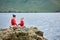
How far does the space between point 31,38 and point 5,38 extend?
872 millimetres

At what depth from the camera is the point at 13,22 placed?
778cm

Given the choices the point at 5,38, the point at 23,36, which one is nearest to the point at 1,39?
the point at 5,38

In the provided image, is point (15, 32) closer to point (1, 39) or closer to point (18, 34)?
point (18, 34)

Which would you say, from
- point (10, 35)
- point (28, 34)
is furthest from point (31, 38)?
point (10, 35)

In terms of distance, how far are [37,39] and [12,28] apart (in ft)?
3.29

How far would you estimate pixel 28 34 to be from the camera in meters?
7.08

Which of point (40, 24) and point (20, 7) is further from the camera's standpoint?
point (20, 7)

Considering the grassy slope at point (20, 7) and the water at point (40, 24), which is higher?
the grassy slope at point (20, 7)

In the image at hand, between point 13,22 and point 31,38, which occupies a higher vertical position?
point 13,22

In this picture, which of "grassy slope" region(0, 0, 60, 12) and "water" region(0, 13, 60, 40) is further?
"grassy slope" region(0, 0, 60, 12)

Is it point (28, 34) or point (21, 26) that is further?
point (21, 26)

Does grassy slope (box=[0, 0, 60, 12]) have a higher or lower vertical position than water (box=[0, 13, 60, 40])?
higher

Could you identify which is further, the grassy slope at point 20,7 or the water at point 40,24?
the grassy slope at point 20,7

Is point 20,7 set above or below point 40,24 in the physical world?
above
